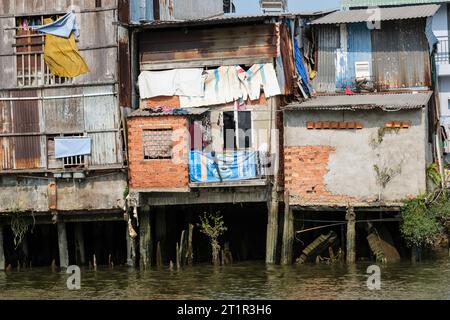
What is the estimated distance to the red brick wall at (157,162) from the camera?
107 feet

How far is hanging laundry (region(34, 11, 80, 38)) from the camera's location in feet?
Result: 108

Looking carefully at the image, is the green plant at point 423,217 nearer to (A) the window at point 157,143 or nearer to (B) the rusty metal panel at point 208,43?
(B) the rusty metal panel at point 208,43

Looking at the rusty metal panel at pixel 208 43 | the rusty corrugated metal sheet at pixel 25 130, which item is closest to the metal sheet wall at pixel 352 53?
the rusty metal panel at pixel 208 43

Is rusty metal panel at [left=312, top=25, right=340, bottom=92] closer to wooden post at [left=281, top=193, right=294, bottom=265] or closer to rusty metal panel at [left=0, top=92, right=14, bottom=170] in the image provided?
wooden post at [left=281, top=193, right=294, bottom=265]

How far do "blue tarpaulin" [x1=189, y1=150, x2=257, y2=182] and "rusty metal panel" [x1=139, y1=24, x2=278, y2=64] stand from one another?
305 centimetres

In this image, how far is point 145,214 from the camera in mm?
33375

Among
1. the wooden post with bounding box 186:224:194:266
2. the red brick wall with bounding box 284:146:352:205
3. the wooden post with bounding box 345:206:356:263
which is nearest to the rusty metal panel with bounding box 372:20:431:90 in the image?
the red brick wall with bounding box 284:146:352:205

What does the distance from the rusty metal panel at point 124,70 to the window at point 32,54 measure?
1.64 meters

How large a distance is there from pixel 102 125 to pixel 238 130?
384cm

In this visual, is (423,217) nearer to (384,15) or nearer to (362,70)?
(362,70)

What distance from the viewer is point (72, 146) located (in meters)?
33.2

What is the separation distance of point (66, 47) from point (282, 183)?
7.16 m

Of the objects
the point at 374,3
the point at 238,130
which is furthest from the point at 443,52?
the point at 238,130

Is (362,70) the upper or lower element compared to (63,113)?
upper
